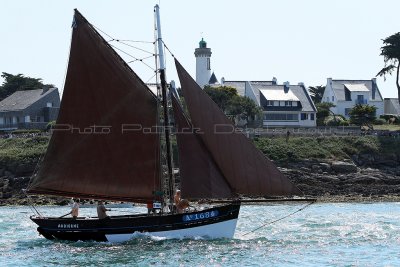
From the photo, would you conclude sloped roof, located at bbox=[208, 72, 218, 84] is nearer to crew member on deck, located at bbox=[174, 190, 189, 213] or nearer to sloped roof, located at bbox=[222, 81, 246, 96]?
sloped roof, located at bbox=[222, 81, 246, 96]

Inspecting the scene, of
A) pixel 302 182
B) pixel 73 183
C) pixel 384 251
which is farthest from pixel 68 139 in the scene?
pixel 302 182

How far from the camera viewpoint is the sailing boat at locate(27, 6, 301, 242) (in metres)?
40.0

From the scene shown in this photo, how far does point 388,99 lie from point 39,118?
52.8 meters

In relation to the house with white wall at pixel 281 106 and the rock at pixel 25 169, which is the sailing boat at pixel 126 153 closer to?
the rock at pixel 25 169

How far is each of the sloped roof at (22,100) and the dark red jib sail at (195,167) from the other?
78057 millimetres

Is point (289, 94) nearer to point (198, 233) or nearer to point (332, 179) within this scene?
point (332, 179)

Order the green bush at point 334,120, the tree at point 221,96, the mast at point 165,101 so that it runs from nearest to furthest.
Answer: the mast at point 165,101 < the tree at point 221,96 < the green bush at point 334,120

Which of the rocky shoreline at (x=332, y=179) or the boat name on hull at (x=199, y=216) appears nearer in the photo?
the boat name on hull at (x=199, y=216)

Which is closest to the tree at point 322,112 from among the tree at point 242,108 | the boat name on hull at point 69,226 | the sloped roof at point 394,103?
the sloped roof at point 394,103

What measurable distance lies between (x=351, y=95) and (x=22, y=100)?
150ft

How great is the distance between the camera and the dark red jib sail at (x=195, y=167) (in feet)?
132

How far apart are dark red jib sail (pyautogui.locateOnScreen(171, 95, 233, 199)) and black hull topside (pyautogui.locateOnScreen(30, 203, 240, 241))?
0.84 m

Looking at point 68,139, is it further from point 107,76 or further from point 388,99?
point 388,99

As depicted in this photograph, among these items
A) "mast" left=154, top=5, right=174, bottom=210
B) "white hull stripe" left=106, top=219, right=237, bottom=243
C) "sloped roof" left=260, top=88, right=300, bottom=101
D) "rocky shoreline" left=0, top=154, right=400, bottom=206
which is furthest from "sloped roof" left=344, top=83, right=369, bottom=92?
"white hull stripe" left=106, top=219, right=237, bottom=243
